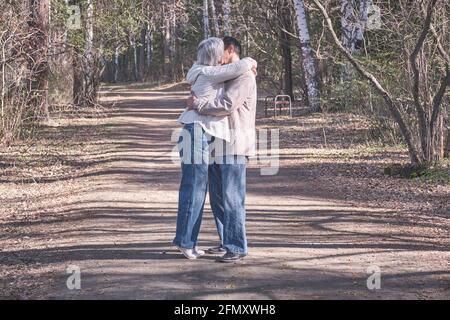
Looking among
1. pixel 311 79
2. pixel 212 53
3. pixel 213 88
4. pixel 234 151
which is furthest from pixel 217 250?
pixel 311 79

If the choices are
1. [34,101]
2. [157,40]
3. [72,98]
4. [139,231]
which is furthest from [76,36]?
[157,40]

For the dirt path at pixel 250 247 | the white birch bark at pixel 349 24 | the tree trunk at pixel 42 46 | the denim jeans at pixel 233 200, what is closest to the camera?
the dirt path at pixel 250 247

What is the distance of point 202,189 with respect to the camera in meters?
7.60

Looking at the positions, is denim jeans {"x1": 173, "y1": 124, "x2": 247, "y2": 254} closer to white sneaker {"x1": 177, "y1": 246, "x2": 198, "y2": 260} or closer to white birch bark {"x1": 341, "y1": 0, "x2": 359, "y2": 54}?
white sneaker {"x1": 177, "y1": 246, "x2": 198, "y2": 260}

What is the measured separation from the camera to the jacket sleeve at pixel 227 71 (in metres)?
7.44

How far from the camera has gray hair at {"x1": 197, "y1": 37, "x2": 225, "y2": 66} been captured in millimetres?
7594

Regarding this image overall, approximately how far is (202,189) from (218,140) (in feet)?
1.51

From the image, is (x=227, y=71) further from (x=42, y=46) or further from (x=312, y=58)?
(x=312, y=58)

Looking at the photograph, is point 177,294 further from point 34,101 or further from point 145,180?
point 34,101

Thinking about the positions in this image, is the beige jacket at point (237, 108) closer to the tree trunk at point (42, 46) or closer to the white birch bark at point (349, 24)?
the tree trunk at point (42, 46)

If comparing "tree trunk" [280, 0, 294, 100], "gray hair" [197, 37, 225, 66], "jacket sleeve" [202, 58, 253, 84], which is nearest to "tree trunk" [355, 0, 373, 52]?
"tree trunk" [280, 0, 294, 100]

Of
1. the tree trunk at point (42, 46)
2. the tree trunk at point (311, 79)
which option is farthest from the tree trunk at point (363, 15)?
the tree trunk at point (42, 46)

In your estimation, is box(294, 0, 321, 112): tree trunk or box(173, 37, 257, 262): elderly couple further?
box(294, 0, 321, 112): tree trunk

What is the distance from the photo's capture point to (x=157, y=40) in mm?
71875
